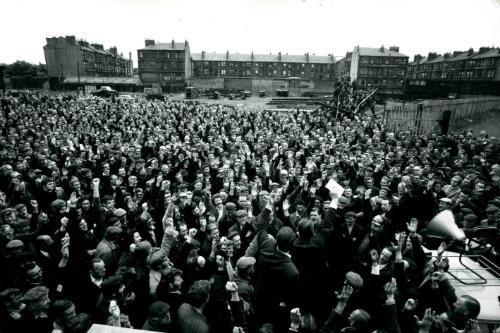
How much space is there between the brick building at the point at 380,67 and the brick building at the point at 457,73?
18.8 feet

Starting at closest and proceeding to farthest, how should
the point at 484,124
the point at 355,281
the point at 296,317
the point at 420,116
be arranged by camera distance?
the point at 296,317, the point at 355,281, the point at 420,116, the point at 484,124

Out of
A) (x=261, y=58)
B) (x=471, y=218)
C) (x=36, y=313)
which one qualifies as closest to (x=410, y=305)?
(x=471, y=218)

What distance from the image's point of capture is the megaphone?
3.59m

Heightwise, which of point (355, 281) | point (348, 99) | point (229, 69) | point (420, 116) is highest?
point (229, 69)

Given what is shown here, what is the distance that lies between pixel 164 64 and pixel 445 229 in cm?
6588

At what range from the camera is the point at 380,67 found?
66062 mm

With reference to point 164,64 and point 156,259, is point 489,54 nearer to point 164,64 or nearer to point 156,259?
point 164,64

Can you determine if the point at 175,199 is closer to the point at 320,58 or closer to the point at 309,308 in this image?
the point at 309,308

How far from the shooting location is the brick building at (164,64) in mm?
61844

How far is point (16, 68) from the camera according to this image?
63812 mm

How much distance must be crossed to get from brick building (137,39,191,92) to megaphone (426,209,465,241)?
204 ft

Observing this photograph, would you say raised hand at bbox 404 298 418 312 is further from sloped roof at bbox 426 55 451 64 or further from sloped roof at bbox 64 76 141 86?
sloped roof at bbox 426 55 451 64

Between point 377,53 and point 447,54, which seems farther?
point 447,54

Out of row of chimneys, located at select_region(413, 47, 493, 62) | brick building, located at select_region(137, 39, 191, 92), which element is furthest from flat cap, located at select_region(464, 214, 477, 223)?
row of chimneys, located at select_region(413, 47, 493, 62)
